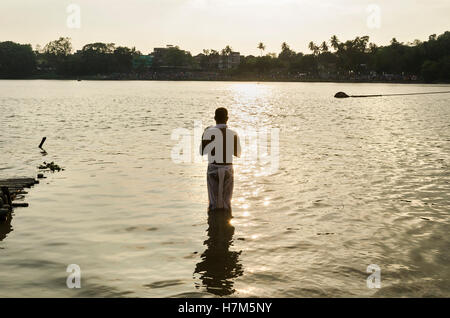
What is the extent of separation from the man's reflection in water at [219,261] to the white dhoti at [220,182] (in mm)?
610

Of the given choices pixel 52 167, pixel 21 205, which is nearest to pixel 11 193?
pixel 21 205

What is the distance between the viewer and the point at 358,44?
19425 centimetres

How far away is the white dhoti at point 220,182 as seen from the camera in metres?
10.8

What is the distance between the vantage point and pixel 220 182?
10828 millimetres

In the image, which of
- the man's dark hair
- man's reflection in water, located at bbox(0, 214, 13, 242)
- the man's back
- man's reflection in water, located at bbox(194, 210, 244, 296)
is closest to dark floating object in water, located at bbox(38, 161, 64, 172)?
man's reflection in water, located at bbox(0, 214, 13, 242)

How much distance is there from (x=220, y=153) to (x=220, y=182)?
686mm

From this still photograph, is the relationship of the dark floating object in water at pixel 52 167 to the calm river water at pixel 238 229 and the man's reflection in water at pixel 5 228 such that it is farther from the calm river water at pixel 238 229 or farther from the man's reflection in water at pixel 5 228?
the man's reflection in water at pixel 5 228

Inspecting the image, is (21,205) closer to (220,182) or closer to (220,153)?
(220,182)

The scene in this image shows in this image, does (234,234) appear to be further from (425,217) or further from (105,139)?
(105,139)

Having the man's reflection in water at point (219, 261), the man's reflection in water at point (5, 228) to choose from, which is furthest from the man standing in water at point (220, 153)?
the man's reflection in water at point (5, 228)

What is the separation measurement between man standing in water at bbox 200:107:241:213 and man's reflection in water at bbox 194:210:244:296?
71 centimetres
